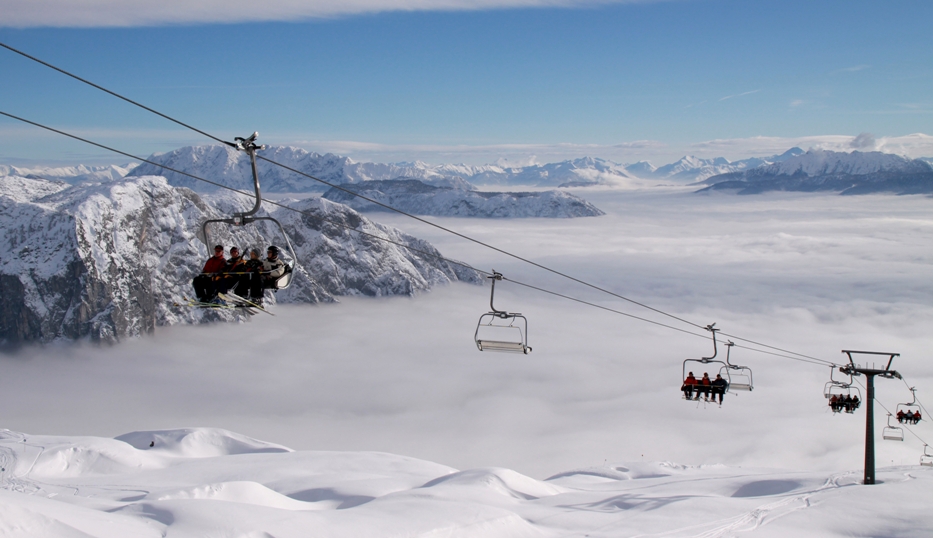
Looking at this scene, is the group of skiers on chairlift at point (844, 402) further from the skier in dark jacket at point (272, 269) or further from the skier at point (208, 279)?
the skier at point (208, 279)

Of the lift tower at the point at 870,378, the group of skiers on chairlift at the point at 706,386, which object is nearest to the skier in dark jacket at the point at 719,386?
the group of skiers on chairlift at the point at 706,386

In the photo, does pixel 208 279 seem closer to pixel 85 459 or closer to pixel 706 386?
pixel 706 386

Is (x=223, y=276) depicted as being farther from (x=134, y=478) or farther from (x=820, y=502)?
(x=134, y=478)

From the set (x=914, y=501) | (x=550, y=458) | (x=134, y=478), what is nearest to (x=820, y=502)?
(x=914, y=501)

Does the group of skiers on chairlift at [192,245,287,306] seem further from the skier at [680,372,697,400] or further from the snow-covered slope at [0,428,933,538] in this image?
the skier at [680,372,697,400]

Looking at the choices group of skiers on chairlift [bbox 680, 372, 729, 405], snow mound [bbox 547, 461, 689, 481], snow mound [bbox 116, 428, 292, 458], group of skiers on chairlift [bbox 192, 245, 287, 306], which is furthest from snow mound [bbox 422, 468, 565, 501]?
snow mound [bbox 116, 428, 292, 458]
